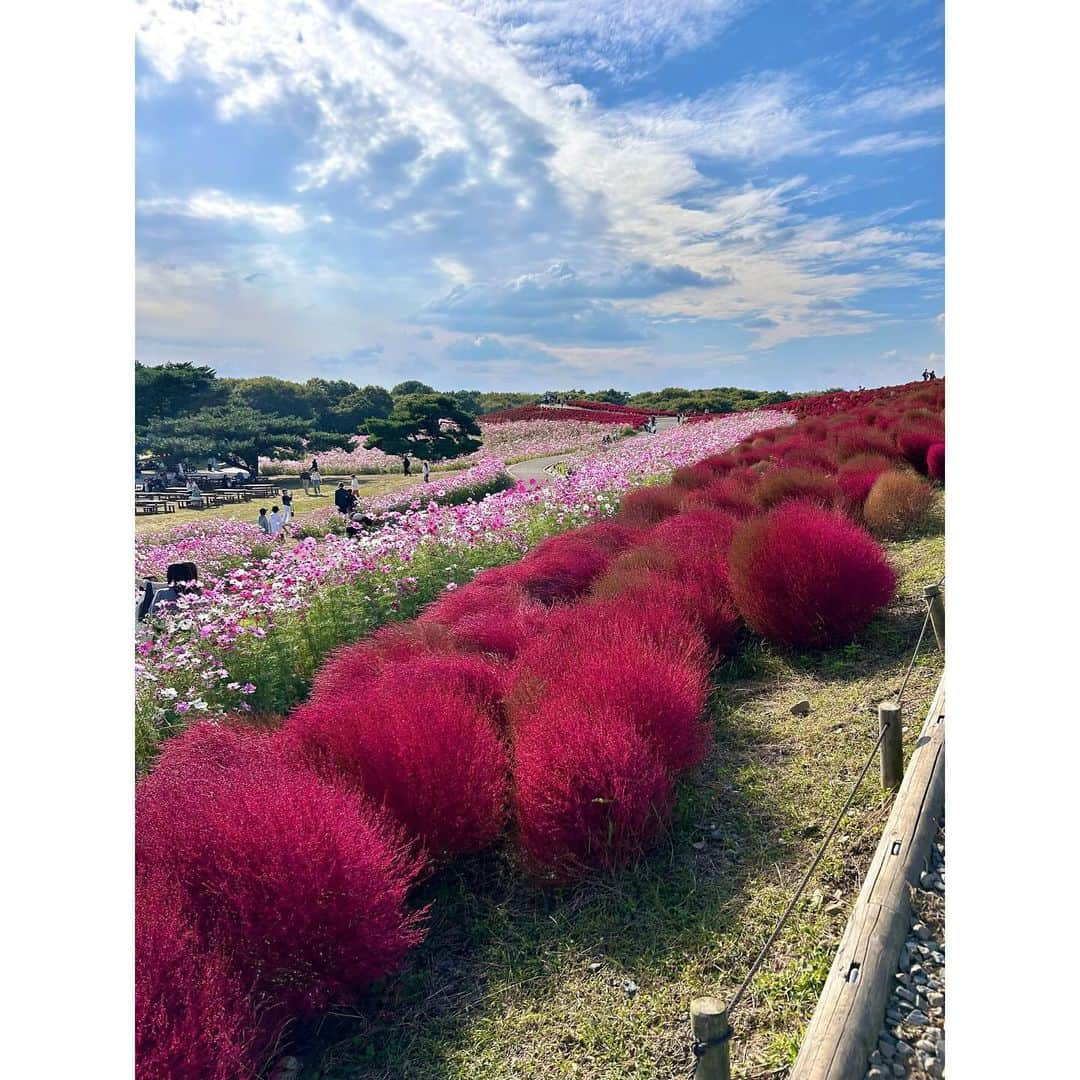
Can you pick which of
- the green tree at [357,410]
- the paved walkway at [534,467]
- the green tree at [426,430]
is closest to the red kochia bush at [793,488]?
the green tree at [357,410]

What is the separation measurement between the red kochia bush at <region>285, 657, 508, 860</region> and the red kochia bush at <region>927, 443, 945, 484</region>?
19.3 feet

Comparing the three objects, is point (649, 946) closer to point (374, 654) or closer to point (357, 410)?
point (374, 654)

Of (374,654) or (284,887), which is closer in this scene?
(284,887)

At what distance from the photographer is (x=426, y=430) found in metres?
19.2

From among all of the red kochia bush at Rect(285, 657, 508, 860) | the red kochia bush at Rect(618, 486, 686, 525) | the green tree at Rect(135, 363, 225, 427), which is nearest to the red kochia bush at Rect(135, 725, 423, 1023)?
the red kochia bush at Rect(285, 657, 508, 860)

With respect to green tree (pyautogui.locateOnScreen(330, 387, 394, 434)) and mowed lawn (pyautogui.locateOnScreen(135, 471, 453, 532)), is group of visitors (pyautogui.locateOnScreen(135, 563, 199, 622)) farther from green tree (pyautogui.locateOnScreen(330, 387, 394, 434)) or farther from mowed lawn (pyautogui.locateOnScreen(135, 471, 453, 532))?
green tree (pyautogui.locateOnScreen(330, 387, 394, 434))

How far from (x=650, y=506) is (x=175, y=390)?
4.08m

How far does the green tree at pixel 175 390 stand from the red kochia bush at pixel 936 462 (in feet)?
19.8

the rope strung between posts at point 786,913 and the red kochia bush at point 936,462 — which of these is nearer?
the rope strung between posts at point 786,913

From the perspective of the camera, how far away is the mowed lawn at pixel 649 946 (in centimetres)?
177

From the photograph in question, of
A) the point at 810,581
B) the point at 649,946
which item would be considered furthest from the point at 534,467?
the point at 649,946

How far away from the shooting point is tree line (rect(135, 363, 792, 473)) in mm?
6055

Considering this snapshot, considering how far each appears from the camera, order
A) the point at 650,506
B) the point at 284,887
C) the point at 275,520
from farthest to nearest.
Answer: the point at 275,520 → the point at 650,506 → the point at 284,887

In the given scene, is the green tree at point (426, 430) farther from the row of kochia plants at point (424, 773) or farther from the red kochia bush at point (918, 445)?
the row of kochia plants at point (424, 773)
